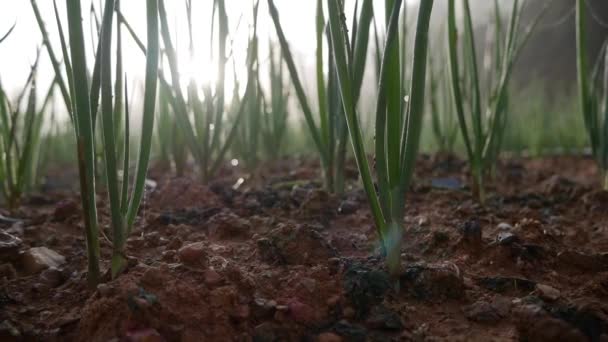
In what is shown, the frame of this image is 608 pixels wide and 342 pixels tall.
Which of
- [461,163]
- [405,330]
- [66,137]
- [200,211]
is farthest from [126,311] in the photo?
[66,137]

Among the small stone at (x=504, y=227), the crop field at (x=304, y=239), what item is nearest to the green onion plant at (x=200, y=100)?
the crop field at (x=304, y=239)

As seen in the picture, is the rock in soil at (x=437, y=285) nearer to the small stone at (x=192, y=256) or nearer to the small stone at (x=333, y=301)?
the small stone at (x=333, y=301)

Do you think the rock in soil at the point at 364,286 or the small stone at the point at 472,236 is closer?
the rock in soil at the point at 364,286

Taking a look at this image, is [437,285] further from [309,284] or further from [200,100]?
[200,100]

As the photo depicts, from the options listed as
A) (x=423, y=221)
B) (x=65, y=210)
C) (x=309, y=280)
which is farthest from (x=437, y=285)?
(x=65, y=210)

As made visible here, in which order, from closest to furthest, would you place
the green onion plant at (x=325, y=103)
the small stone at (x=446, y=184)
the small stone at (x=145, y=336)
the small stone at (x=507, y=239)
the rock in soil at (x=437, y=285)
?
the small stone at (x=145, y=336) → the rock in soil at (x=437, y=285) → the small stone at (x=507, y=239) → the green onion plant at (x=325, y=103) → the small stone at (x=446, y=184)

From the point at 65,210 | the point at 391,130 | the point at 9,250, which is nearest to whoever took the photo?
the point at 391,130
